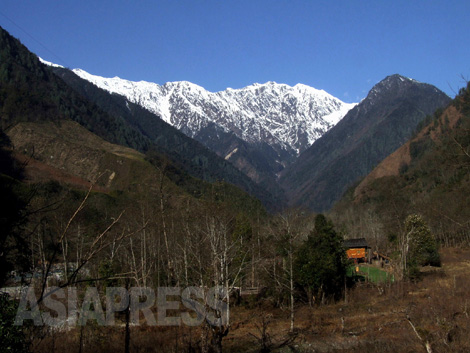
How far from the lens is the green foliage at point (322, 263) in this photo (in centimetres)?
2931

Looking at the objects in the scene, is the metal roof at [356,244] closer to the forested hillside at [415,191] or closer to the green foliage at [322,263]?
the forested hillside at [415,191]

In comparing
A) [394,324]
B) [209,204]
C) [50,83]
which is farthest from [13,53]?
[394,324]

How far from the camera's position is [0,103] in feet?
401

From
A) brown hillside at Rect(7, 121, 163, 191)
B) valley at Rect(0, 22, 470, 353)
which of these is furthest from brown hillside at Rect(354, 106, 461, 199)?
valley at Rect(0, 22, 470, 353)

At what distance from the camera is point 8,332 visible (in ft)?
21.5

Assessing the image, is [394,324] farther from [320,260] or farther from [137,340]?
[137,340]

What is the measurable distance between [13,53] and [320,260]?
190657mm

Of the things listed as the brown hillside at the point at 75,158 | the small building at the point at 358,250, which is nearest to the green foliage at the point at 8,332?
the small building at the point at 358,250

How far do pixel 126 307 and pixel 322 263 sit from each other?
19.1 metres

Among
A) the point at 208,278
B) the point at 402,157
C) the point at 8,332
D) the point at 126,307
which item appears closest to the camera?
the point at 8,332

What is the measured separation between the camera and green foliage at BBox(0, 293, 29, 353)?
252 inches

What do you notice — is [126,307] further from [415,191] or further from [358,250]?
[415,191]

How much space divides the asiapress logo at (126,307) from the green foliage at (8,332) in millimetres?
348

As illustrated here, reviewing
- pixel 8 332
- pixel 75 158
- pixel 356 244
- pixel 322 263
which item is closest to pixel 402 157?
pixel 356 244
